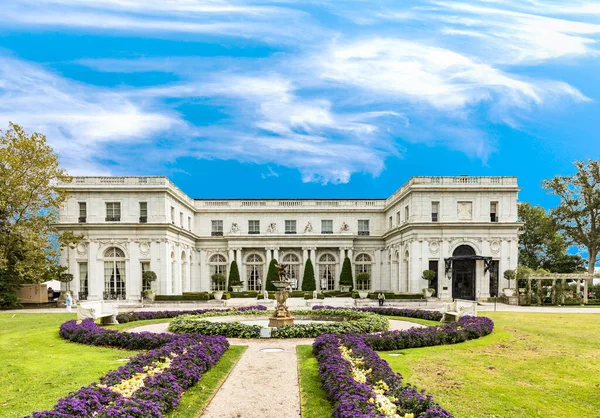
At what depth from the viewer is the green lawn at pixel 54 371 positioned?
9.22 meters

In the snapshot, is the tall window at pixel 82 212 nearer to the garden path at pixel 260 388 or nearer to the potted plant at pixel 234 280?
Answer: the potted plant at pixel 234 280

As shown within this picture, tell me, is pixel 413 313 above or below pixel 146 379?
below

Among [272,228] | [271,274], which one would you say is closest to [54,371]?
[271,274]

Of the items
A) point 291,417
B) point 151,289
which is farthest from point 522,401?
point 151,289

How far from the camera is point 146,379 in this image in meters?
9.35

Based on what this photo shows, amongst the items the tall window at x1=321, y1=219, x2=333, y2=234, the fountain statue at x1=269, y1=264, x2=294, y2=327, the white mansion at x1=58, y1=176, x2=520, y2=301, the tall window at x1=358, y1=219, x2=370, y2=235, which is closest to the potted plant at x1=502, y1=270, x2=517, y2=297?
the white mansion at x1=58, y1=176, x2=520, y2=301

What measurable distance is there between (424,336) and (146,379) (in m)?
9.46

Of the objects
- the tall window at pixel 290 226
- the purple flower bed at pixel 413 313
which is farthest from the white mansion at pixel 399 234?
the purple flower bed at pixel 413 313

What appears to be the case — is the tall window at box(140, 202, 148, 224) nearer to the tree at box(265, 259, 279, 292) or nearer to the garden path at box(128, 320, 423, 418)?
the tree at box(265, 259, 279, 292)

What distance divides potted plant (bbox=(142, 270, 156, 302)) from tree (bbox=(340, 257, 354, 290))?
19.7 meters

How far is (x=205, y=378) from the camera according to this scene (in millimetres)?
11078

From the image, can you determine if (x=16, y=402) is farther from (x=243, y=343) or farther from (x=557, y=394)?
(x=557, y=394)

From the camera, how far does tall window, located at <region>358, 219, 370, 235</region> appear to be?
5478cm

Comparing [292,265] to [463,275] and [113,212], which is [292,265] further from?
[113,212]
